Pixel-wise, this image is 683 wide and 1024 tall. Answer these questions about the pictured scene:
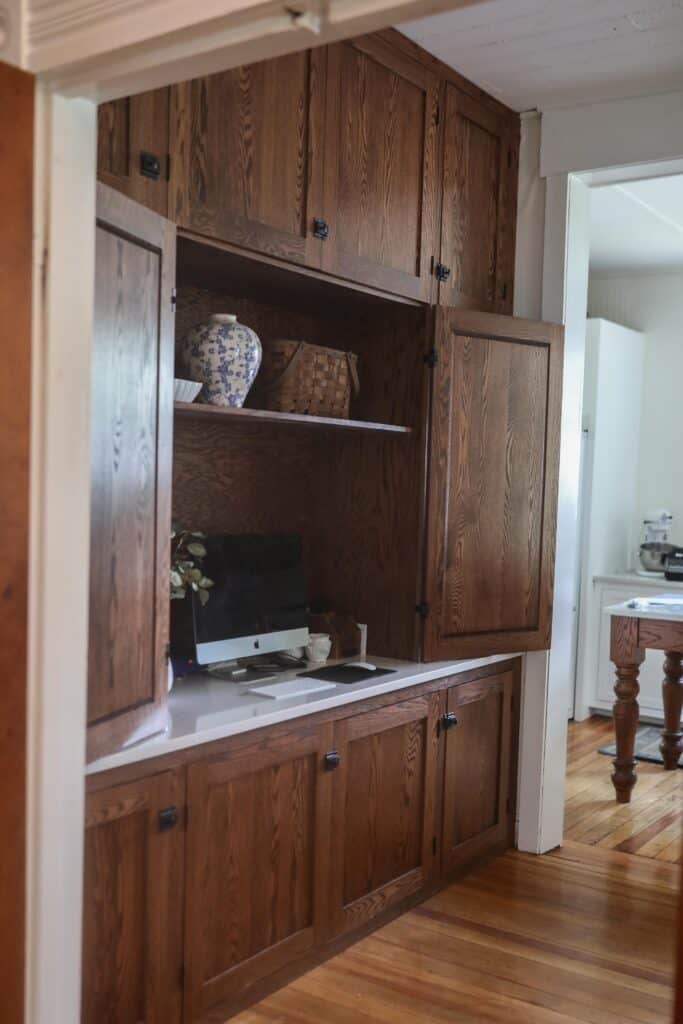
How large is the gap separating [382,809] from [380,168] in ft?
6.33

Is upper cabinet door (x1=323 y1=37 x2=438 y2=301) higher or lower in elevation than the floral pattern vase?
higher

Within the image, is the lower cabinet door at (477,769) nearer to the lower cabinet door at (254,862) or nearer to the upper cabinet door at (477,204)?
the lower cabinet door at (254,862)

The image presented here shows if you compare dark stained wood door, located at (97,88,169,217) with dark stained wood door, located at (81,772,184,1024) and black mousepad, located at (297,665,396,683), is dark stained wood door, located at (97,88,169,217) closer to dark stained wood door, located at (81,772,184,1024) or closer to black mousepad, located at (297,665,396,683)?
dark stained wood door, located at (81,772,184,1024)

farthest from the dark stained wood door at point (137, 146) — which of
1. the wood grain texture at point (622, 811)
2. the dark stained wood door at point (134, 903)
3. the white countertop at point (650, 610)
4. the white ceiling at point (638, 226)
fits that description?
the white countertop at point (650, 610)

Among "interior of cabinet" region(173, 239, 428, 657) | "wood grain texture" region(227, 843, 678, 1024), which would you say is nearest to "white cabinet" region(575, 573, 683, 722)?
"wood grain texture" region(227, 843, 678, 1024)

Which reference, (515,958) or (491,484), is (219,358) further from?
(515,958)

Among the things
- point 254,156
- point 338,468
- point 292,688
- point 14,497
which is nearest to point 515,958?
point 292,688

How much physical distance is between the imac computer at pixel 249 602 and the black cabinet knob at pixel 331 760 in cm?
34

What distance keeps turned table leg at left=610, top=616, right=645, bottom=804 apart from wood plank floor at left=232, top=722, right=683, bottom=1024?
1.76ft

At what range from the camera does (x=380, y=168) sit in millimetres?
3049

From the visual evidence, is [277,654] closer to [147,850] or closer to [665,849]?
[147,850]

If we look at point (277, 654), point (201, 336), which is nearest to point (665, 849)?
point (277, 654)

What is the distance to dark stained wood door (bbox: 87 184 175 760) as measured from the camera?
1.95 m

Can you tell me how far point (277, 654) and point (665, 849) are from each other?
173 cm
